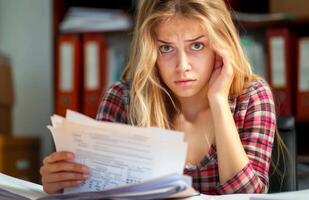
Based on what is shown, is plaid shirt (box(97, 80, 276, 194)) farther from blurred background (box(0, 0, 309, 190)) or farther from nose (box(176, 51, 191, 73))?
blurred background (box(0, 0, 309, 190))

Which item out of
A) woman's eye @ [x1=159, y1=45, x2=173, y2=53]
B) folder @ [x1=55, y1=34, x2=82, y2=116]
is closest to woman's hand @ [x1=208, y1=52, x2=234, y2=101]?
woman's eye @ [x1=159, y1=45, x2=173, y2=53]

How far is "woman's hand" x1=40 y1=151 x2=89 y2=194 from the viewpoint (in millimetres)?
723

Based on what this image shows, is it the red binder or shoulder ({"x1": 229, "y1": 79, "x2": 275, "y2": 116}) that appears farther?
the red binder

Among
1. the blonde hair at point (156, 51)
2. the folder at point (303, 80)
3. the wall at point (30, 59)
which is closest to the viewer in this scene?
the blonde hair at point (156, 51)

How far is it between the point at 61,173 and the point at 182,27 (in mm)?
380

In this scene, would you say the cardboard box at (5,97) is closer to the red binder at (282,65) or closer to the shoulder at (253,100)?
the red binder at (282,65)

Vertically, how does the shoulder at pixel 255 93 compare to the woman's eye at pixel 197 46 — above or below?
below

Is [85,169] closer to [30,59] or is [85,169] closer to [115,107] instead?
[115,107]

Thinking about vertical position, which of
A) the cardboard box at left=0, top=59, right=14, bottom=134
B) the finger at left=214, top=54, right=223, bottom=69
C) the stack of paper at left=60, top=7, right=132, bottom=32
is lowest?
the cardboard box at left=0, top=59, right=14, bottom=134

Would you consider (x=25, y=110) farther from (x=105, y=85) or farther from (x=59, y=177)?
(x=59, y=177)

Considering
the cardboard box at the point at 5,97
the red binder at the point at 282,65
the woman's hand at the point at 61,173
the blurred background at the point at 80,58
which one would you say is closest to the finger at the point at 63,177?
the woman's hand at the point at 61,173

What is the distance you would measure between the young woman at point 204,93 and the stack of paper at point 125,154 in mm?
273

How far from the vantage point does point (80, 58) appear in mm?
2053

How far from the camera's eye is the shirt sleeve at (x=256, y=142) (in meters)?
0.86
